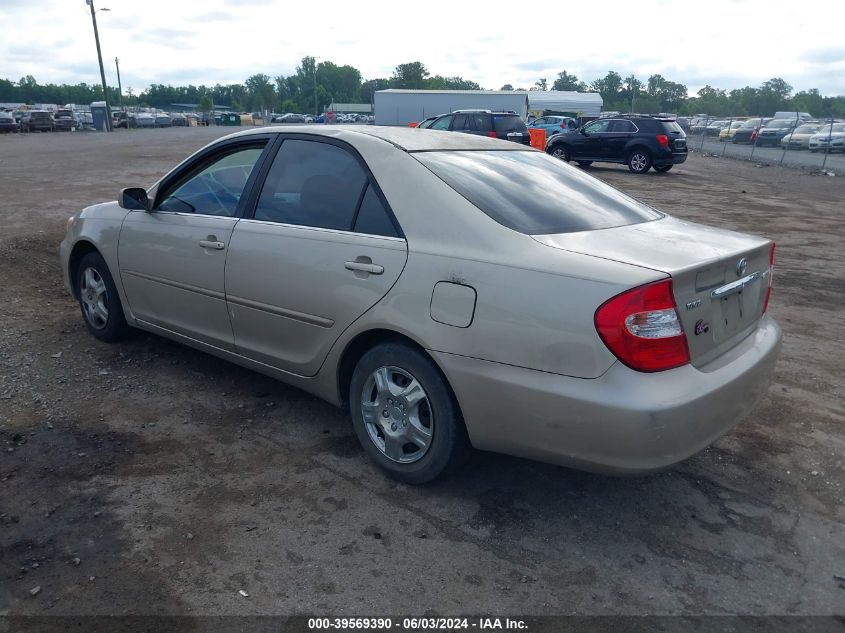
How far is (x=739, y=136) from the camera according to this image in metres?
42.0

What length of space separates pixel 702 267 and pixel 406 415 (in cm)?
146

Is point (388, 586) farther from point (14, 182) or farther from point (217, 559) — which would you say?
point (14, 182)

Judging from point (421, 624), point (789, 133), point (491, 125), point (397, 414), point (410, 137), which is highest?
point (410, 137)

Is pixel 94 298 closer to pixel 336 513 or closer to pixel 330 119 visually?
pixel 336 513

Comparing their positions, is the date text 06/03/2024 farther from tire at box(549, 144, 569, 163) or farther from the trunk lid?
tire at box(549, 144, 569, 163)

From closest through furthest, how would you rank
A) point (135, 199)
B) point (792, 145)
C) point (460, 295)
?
point (460, 295), point (135, 199), point (792, 145)

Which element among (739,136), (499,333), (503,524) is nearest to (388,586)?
(503,524)

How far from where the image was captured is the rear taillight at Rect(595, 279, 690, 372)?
8.64ft

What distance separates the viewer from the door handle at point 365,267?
10.7 ft

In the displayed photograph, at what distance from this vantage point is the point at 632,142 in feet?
72.3

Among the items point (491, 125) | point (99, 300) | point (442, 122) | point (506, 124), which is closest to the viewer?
point (99, 300)

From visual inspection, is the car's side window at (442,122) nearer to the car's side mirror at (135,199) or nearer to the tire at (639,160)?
the tire at (639,160)

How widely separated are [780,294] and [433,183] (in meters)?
5.20

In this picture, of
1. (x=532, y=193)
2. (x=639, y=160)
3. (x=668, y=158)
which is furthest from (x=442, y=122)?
(x=532, y=193)
